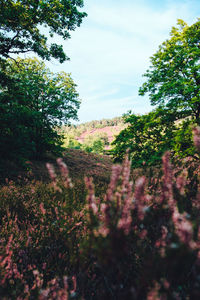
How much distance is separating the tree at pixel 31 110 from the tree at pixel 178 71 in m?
6.47

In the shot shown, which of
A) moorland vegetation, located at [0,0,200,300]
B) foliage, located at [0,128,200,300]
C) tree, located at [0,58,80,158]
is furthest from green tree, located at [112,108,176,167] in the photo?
foliage, located at [0,128,200,300]

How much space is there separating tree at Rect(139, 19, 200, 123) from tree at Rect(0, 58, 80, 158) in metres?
6.47

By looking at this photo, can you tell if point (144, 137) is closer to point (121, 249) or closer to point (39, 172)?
point (39, 172)

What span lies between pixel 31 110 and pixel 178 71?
330 inches

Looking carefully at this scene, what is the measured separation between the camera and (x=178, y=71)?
8.83 metres

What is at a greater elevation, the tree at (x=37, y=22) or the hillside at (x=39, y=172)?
the tree at (x=37, y=22)

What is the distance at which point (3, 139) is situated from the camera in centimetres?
521

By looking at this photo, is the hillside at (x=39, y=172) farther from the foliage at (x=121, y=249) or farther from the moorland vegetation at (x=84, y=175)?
the foliage at (x=121, y=249)

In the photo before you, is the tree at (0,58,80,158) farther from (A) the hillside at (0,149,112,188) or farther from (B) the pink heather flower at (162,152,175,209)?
(B) the pink heather flower at (162,152,175,209)

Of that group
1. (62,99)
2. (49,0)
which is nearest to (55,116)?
(62,99)

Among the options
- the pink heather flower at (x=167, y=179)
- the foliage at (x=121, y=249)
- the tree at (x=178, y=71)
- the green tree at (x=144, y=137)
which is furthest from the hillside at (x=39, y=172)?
the tree at (x=178, y=71)

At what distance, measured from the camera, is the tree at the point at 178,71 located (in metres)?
7.86

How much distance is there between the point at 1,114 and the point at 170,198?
5.96m

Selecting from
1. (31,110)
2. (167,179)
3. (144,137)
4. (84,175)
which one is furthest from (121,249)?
(31,110)
